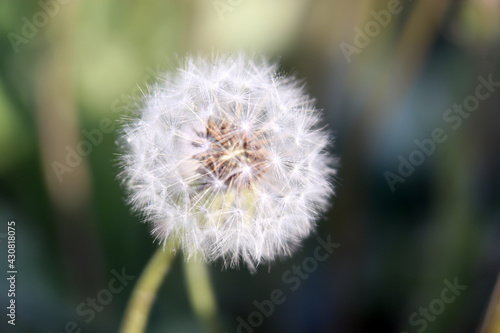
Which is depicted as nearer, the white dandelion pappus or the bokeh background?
the white dandelion pappus

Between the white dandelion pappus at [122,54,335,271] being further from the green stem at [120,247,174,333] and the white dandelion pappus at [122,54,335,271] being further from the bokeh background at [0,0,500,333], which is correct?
the bokeh background at [0,0,500,333]

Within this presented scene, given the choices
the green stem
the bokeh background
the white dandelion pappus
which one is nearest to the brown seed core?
the white dandelion pappus

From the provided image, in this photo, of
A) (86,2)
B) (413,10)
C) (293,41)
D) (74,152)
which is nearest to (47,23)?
(86,2)

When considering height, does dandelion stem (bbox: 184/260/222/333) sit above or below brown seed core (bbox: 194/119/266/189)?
below

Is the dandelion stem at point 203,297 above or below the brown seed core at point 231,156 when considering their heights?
below

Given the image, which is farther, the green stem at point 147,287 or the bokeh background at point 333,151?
the bokeh background at point 333,151

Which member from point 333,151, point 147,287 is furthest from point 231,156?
point 333,151

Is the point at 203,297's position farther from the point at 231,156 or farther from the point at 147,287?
the point at 231,156

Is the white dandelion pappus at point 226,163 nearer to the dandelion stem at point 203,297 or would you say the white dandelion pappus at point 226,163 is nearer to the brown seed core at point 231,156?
the brown seed core at point 231,156

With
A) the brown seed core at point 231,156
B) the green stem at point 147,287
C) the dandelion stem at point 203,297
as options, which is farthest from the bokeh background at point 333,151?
the brown seed core at point 231,156
